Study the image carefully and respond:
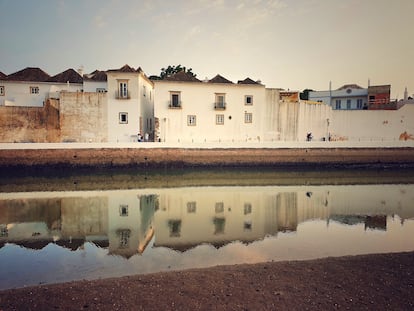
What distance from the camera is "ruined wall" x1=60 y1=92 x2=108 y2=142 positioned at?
91.0 feet

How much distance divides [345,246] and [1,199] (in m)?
15.4

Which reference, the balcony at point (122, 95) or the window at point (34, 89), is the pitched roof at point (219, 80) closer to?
the balcony at point (122, 95)

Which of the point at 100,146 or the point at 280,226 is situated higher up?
the point at 100,146

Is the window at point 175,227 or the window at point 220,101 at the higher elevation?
the window at point 220,101

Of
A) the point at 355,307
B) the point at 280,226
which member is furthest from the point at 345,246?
the point at 355,307

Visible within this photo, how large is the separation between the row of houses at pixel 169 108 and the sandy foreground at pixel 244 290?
74.0 feet

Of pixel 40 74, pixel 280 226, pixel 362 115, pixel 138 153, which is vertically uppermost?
pixel 40 74

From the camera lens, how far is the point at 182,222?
41.8ft

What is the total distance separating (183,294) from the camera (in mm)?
5660

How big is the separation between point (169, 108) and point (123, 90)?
4228 millimetres

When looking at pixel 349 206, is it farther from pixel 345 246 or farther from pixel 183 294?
pixel 183 294

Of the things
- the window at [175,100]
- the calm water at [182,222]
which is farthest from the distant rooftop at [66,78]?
the calm water at [182,222]

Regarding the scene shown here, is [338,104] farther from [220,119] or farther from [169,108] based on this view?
[169,108]

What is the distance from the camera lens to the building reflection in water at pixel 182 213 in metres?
10.6
